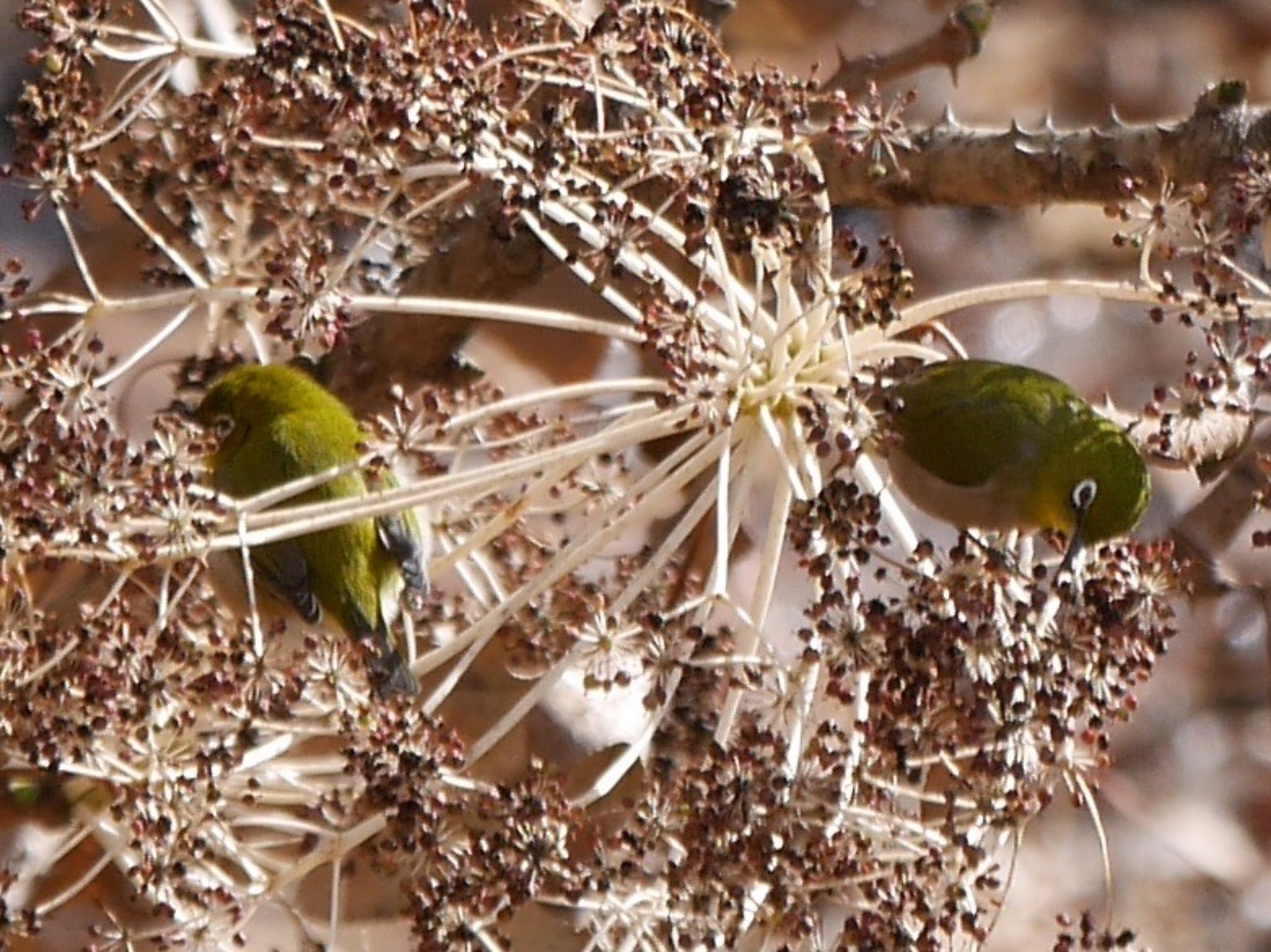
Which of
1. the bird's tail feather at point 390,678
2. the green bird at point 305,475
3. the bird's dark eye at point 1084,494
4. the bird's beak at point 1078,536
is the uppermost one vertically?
the bird's dark eye at point 1084,494

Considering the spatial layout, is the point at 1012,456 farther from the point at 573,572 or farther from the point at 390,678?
the point at 390,678

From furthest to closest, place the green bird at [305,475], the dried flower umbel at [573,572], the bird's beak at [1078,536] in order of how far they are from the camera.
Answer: the green bird at [305,475] → the bird's beak at [1078,536] → the dried flower umbel at [573,572]

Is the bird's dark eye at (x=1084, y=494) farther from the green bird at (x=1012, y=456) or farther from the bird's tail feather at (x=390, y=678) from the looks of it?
the bird's tail feather at (x=390, y=678)

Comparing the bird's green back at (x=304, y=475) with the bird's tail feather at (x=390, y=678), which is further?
the bird's green back at (x=304, y=475)

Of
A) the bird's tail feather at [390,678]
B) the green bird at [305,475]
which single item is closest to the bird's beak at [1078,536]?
the bird's tail feather at [390,678]

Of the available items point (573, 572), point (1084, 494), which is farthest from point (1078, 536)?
point (573, 572)

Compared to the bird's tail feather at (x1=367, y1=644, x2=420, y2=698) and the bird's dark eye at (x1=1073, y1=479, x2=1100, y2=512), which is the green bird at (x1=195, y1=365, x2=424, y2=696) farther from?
the bird's dark eye at (x1=1073, y1=479, x2=1100, y2=512)

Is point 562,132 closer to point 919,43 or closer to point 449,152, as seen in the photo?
point 449,152

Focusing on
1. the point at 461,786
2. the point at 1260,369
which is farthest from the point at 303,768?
the point at 1260,369

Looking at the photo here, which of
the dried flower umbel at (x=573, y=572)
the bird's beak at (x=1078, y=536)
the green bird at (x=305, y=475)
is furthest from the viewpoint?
the green bird at (x=305, y=475)
